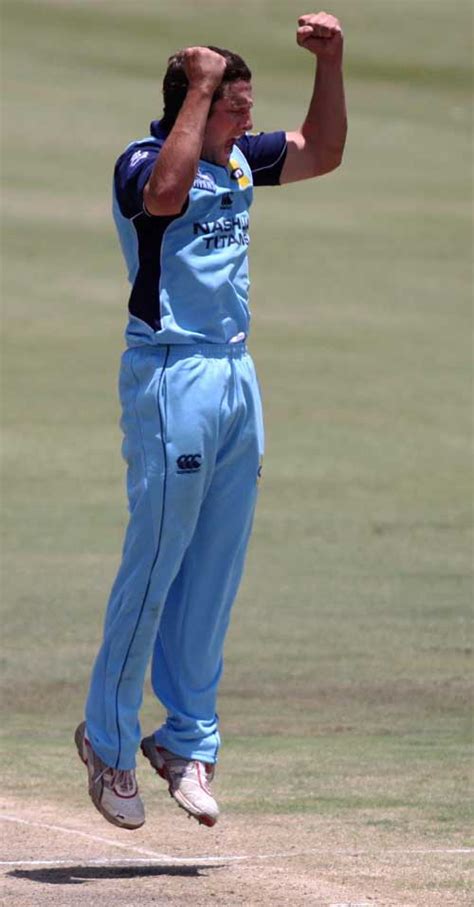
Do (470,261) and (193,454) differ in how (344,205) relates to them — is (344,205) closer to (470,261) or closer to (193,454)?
(470,261)

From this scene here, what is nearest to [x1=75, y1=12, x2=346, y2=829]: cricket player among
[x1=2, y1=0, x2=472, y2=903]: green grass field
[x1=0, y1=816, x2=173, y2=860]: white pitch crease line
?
[x1=0, y1=816, x2=173, y2=860]: white pitch crease line

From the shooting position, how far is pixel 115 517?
15.4m

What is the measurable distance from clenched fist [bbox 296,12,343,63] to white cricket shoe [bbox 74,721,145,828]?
94.6 inches

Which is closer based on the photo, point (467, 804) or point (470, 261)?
point (467, 804)

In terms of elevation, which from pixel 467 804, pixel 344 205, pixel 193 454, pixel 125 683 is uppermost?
pixel 193 454

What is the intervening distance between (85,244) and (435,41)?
18.2 meters

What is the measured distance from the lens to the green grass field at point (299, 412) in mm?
9445

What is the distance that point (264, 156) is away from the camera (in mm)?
6695

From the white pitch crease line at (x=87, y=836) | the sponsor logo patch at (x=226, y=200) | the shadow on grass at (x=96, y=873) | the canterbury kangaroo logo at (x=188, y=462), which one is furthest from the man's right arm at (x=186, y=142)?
the white pitch crease line at (x=87, y=836)

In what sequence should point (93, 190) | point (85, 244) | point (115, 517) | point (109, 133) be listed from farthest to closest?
point (109, 133), point (93, 190), point (85, 244), point (115, 517)

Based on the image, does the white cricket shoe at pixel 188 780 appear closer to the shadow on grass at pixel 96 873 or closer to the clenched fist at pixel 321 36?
the shadow on grass at pixel 96 873

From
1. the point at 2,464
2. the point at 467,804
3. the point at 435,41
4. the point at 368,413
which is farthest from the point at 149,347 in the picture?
the point at 435,41

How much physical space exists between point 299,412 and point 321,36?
524 inches

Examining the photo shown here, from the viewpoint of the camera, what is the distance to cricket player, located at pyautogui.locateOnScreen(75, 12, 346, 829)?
6152 millimetres
